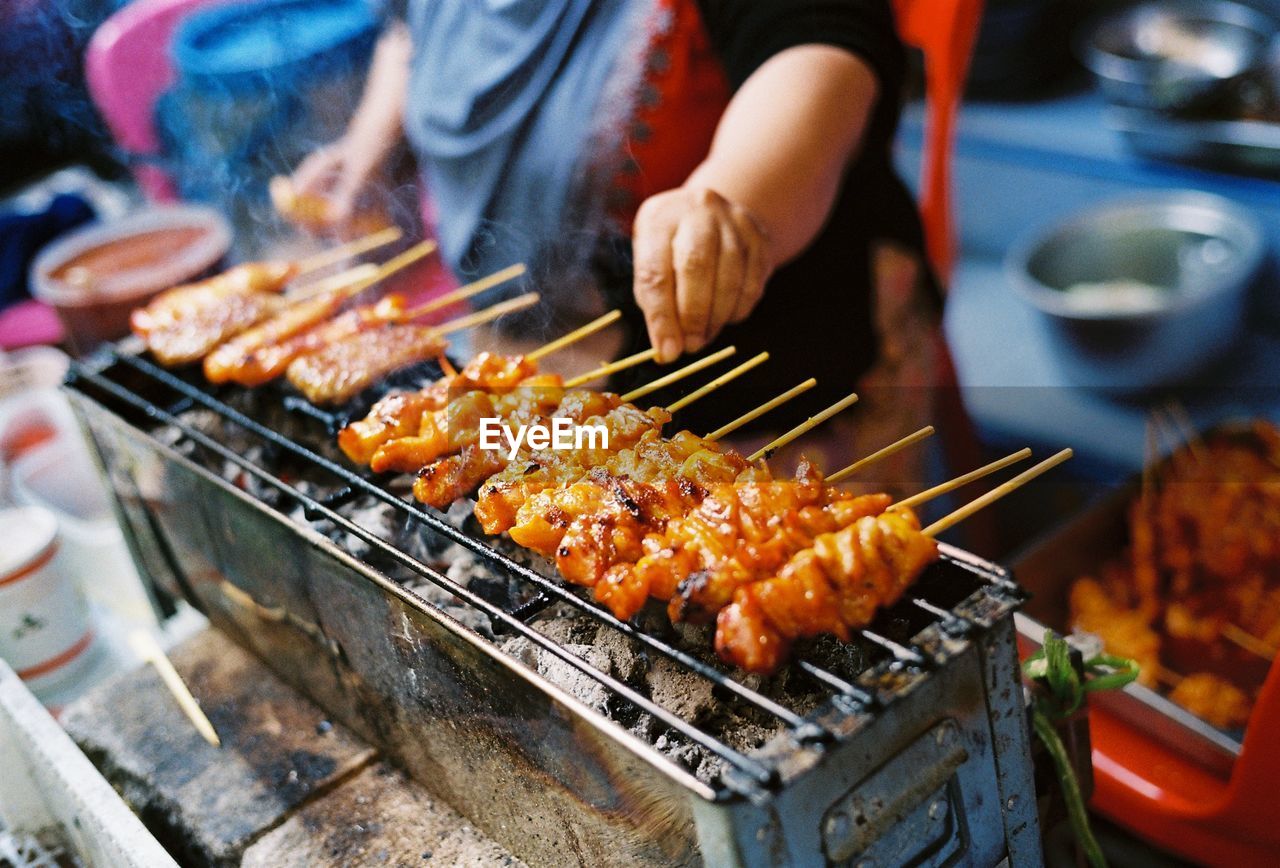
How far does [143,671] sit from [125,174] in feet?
16.2

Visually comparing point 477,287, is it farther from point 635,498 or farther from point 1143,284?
point 1143,284

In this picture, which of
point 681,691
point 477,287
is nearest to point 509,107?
point 477,287

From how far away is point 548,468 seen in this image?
225cm

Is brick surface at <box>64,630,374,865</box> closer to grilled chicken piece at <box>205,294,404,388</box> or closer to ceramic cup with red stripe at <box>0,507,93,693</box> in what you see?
ceramic cup with red stripe at <box>0,507,93,693</box>

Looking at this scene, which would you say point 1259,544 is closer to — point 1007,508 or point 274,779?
point 1007,508

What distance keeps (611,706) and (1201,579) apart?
2516 millimetres

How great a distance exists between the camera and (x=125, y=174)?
6.97 meters

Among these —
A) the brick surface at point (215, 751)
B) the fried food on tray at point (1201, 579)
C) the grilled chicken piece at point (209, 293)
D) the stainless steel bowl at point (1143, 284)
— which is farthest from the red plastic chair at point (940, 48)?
the brick surface at point (215, 751)

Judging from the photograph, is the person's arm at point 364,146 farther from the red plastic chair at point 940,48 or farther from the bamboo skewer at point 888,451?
the bamboo skewer at point 888,451

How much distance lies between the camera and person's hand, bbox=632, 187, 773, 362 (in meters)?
2.19

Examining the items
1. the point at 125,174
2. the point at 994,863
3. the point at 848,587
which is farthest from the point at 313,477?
the point at 125,174

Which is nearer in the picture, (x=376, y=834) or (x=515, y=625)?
(x=515, y=625)

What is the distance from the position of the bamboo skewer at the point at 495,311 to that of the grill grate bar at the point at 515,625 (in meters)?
0.66

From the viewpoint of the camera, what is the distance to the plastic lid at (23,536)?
3.08 metres
